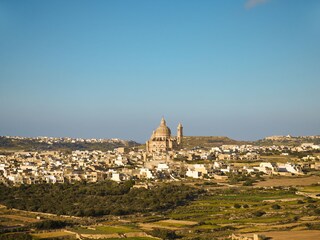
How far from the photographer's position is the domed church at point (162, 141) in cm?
9106

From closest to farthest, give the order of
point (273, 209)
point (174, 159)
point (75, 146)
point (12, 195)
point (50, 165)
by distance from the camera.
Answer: point (273, 209)
point (12, 195)
point (50, 165)
point (174, 159)
point (75, 146)

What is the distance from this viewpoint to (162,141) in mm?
91750

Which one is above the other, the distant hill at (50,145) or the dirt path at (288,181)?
the distant hill at (50,145)

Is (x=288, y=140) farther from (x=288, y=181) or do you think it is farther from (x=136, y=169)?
(x=288, y=181)

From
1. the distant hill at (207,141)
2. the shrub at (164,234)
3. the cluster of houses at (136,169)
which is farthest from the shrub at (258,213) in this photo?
the distant hill at (207,141)

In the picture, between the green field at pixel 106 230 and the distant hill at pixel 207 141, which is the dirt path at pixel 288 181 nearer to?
the green field at pixel 106 230

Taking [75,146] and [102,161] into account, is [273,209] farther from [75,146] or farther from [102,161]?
[75,146]

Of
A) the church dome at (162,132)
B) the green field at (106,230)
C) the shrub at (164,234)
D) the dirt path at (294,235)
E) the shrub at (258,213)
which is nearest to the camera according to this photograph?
the dirt path at (294,235)

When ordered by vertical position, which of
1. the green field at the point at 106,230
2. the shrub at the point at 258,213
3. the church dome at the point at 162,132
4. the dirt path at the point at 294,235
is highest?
the church dome at the point at 162,132

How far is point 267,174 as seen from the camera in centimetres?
A: 5797

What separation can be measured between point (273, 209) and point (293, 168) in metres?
23.9

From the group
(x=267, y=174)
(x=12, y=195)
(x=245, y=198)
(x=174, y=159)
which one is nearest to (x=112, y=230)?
(x=245, y=198)

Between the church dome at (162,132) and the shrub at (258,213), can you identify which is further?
the church dome at (162,132)

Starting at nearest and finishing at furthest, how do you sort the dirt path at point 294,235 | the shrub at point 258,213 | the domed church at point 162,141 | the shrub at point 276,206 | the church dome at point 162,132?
the dirt path at point 294,235 < the shrub at point 258,213 < the shrub at point 276,206 < the domed church at point 162,141 < the church dome at point 162,132
